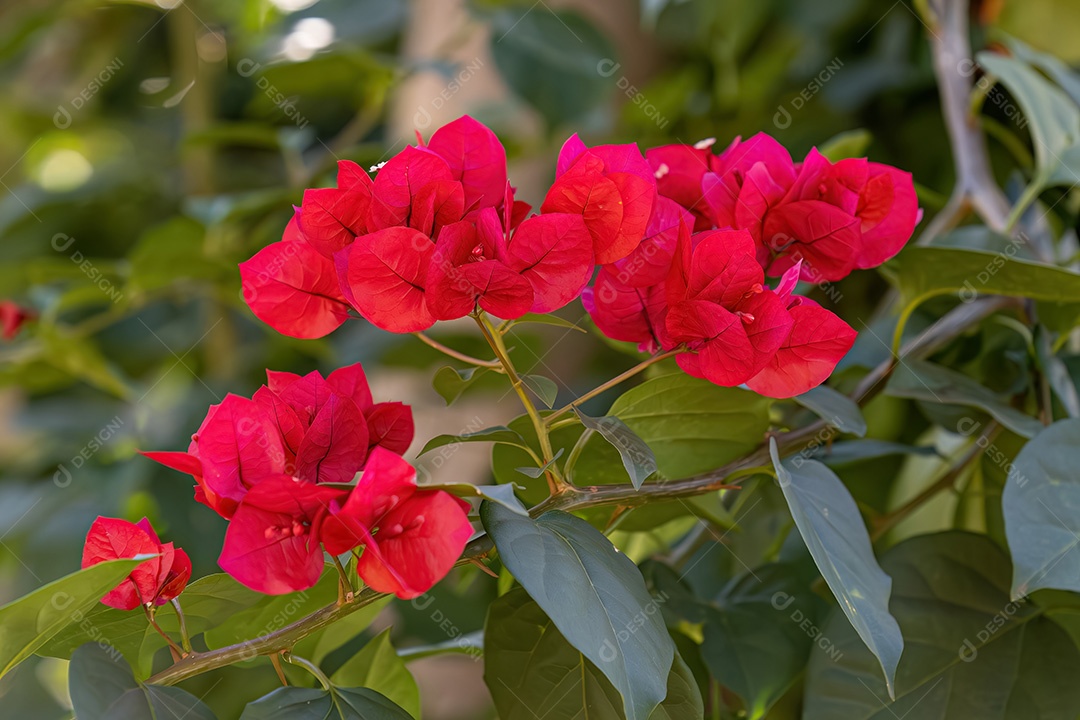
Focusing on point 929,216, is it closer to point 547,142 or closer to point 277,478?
point 547,142

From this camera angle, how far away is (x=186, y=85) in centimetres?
103

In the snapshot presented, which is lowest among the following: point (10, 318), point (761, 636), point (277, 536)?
point (10, 318)

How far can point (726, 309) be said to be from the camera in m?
0.27

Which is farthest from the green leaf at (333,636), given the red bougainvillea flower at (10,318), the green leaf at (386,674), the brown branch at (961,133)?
the red bougainvillea flower at (10,318)

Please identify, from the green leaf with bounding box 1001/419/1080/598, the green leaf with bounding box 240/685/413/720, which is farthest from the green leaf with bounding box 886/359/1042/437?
the green leaf with bounding box 240/685/413/720

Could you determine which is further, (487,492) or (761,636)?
(761,636)

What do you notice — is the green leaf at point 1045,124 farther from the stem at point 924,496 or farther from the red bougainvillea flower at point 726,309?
the red bougainvillea flower at point 726,309

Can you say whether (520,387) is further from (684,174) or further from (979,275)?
(979,275)

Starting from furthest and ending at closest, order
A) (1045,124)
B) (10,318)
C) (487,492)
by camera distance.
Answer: (10,318)
(1045,124)
(487,492)

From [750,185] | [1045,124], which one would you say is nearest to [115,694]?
[750,185]

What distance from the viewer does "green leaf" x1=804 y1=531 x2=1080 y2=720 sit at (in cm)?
34

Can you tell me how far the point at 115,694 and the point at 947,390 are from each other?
1.04 ft

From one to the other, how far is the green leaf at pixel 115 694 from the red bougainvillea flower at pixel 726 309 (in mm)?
176

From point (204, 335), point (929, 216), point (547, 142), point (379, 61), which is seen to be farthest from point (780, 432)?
point (204, 335)
